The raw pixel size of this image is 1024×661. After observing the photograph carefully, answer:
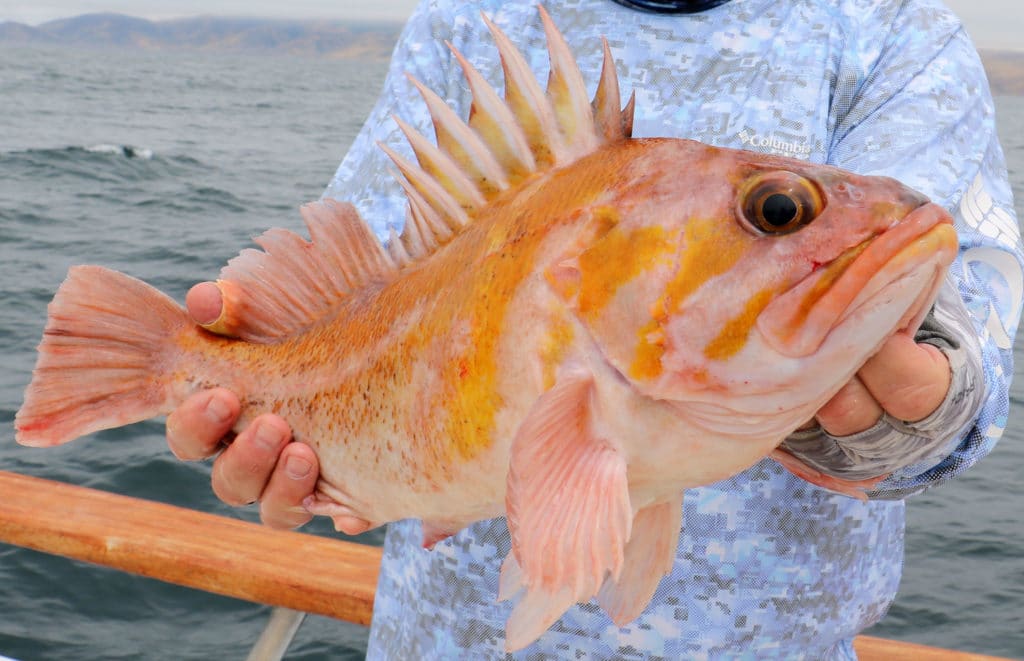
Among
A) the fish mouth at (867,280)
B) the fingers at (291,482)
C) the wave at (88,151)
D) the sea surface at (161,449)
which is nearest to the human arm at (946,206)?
the fish mouth at (867,280)

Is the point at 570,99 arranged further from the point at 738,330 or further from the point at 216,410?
the point at 216,410

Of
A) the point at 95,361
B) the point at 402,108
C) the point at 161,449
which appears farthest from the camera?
the point at 161,449

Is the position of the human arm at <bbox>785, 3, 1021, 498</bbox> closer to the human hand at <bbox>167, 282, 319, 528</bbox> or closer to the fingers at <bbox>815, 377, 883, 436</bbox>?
the fingers at <bbox>815, 377, 883, 436</bbox>

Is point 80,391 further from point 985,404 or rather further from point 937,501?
point 937,501

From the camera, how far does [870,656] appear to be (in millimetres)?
2672

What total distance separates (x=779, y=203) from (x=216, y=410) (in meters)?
0.96

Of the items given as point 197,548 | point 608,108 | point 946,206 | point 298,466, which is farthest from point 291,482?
point 197,548

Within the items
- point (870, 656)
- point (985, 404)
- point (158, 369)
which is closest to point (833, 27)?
point (985, 404)

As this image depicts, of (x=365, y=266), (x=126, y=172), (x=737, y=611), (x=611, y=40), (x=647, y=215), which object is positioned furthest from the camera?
(x=126, y=172)

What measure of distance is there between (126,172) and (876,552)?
61.2 ft

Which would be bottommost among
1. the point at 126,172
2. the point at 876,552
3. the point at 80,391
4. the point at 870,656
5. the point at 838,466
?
the point at 126,172

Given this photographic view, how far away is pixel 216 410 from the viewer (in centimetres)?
165

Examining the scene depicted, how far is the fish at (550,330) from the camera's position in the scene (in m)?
1.13

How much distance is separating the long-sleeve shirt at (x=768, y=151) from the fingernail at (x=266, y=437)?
39cm
